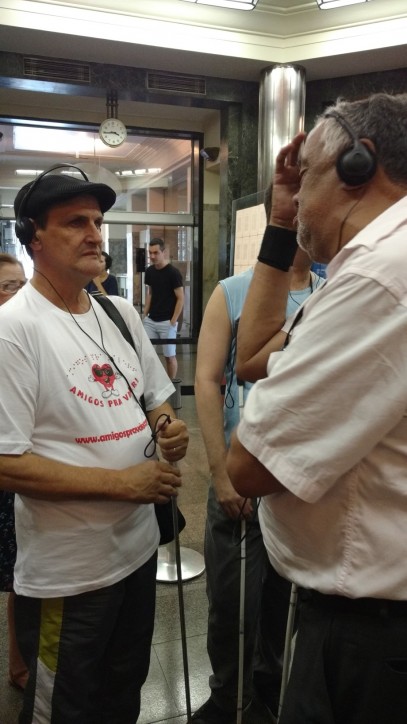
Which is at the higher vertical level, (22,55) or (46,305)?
(22,55)

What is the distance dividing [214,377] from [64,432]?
2.10ft

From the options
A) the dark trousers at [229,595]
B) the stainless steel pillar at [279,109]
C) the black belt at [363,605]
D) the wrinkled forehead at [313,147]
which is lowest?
the dark trousers at [229,595]

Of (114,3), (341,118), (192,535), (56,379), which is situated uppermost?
(114,3)

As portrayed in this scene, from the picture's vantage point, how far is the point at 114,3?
5016 mm

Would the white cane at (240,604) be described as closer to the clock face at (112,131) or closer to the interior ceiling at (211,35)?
the interior ceiling at (211,35)

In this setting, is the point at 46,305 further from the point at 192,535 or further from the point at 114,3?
the point at 114,3

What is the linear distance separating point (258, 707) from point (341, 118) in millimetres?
2059

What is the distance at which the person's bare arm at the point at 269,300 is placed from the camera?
4.11ft

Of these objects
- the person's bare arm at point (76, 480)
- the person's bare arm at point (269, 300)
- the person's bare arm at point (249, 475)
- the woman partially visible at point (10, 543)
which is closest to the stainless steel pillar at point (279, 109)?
the woman partially visible at point (10, 543)

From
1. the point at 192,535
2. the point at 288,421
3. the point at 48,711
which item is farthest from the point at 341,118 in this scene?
the point at 192,535

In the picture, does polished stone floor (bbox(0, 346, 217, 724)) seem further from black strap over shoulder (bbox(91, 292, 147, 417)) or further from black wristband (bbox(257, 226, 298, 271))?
black wristband (bbox(257, 226, 298, 271))

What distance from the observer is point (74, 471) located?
52.5 inches

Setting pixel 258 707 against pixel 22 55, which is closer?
pixel 258 707

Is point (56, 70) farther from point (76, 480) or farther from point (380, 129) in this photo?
point (380, 129)
